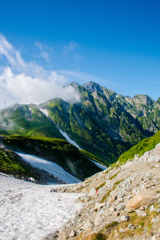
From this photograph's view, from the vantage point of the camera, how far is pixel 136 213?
9.45 meters

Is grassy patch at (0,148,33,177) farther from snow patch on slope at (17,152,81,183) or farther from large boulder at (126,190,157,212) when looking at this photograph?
large boulder at (126,190,157,212)

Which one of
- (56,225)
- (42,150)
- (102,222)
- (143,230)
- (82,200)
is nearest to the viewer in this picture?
(143,230)

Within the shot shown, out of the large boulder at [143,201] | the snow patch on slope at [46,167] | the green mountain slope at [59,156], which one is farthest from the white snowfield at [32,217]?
the green mountain slope at [59,156]

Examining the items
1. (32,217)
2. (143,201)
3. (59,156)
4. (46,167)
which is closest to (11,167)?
(46,167)

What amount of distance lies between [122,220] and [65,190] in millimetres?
20090

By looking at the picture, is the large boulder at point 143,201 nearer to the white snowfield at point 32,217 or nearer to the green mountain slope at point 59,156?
the white snowfield at point 32,217

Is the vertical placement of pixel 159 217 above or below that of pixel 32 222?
below

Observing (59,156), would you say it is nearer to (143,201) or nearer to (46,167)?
(46,167)

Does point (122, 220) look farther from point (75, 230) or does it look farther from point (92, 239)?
point (75, 230)

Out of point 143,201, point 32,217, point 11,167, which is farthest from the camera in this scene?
point 11,167

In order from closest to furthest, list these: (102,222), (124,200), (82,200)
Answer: (102,222), (124,200), (82,200)

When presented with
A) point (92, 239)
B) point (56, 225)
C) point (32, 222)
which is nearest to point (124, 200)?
point (92, 239)

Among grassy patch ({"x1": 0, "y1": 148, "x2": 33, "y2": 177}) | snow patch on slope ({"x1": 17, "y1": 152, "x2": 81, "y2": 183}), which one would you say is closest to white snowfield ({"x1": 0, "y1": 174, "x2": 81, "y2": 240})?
grassy patch ({"x1": 0, "y1": 148, "x2": 33, "y2": 177})

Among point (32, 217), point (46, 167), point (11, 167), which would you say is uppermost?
point (11, 167)
